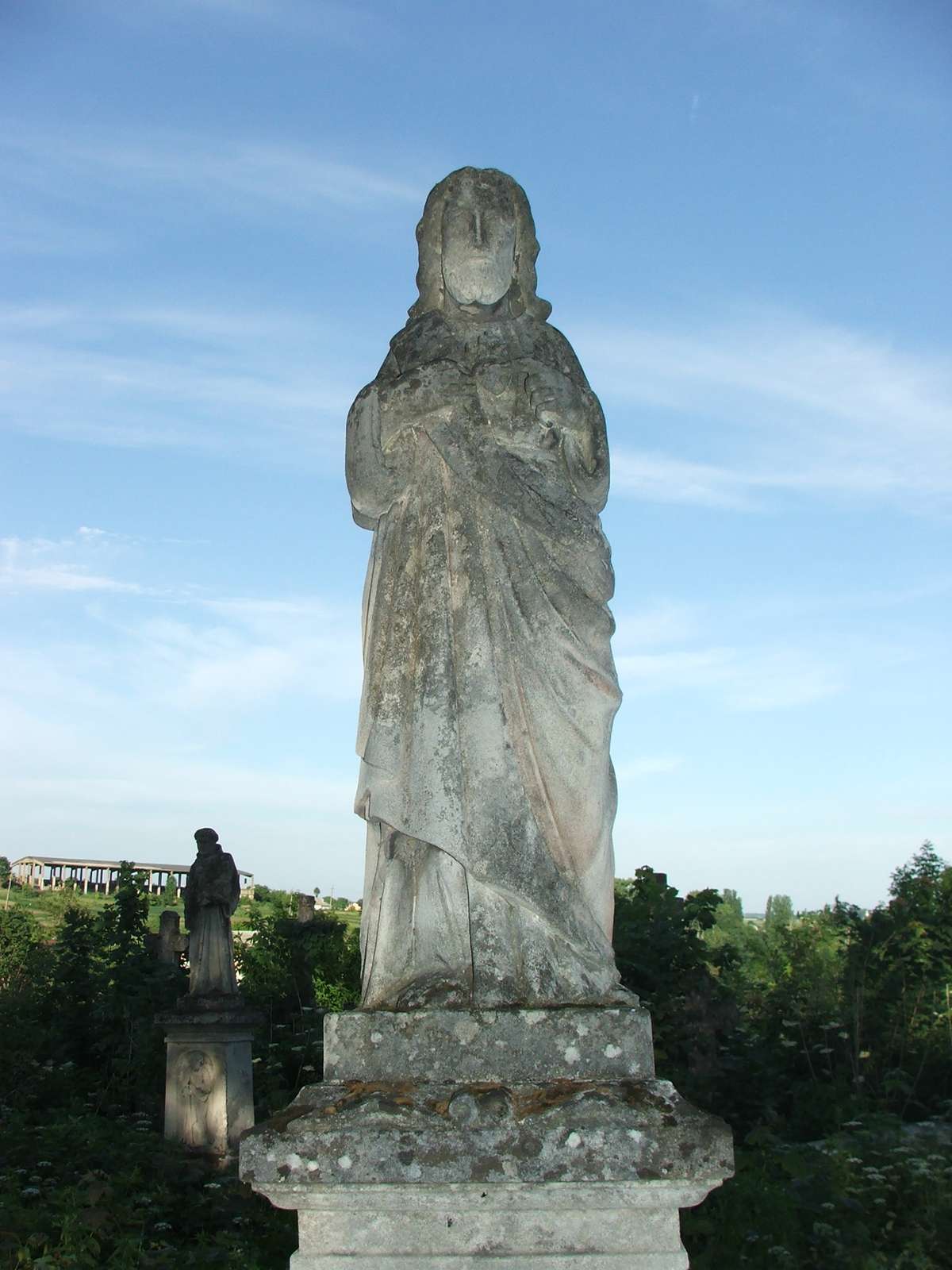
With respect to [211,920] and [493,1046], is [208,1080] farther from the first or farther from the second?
[493,1046]

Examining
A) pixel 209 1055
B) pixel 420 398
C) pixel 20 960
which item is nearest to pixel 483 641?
pixel 420 398

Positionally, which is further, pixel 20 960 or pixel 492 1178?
pixel 20 960

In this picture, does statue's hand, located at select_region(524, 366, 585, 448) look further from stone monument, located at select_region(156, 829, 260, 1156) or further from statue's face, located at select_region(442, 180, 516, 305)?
stone monument, located at select_region(156, 829, 260, 1156)

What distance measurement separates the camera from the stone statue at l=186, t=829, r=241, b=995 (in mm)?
13469

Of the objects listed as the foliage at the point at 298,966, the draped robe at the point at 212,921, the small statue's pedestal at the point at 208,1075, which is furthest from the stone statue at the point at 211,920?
the foliage at the point at 298,966

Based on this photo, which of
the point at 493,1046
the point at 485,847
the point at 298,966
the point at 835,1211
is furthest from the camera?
the point at 298,966

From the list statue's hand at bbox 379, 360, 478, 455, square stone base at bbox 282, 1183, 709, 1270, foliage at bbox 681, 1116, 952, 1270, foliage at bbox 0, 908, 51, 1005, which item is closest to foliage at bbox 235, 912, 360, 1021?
foliage at bbox 0, 908, 51, 1005

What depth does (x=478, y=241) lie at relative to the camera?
484cm

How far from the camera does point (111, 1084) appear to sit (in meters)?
14.6

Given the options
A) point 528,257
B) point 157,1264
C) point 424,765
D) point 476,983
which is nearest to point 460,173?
point 528,257

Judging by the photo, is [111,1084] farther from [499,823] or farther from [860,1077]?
[499,823]

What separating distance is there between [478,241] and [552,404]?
26.4 inches

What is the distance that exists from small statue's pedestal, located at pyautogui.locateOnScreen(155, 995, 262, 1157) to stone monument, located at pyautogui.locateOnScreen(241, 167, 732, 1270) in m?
9.08

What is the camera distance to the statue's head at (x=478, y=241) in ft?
15.9
